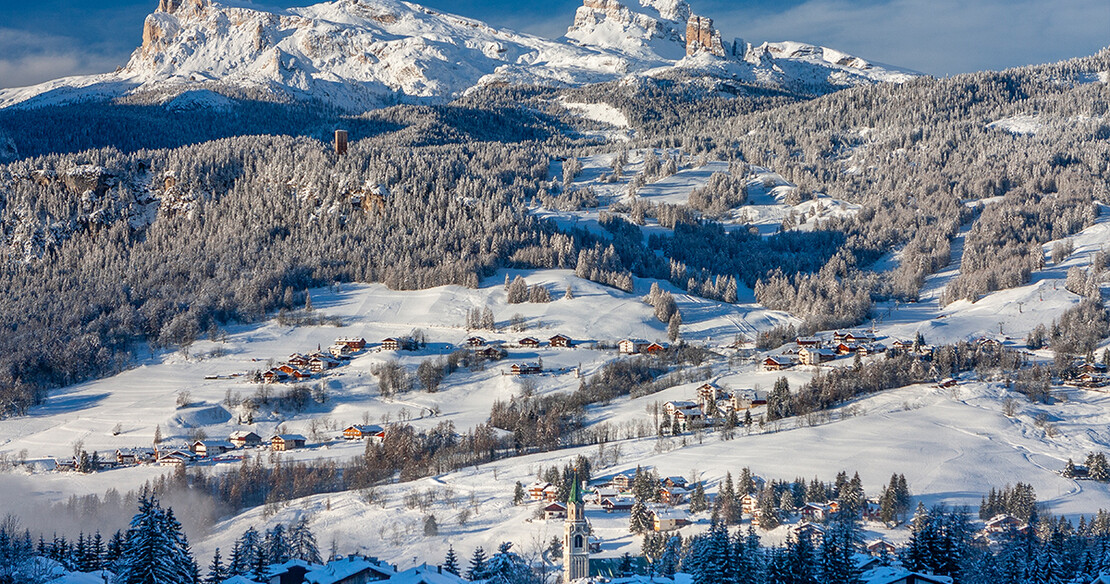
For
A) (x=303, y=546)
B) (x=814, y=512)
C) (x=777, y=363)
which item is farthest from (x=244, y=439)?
(x=814, y=512)

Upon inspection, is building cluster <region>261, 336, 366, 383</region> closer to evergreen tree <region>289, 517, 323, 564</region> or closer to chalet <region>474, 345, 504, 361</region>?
chalet <region>474, 345, 504, 361</region>

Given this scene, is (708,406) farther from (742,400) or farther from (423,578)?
(423,578)

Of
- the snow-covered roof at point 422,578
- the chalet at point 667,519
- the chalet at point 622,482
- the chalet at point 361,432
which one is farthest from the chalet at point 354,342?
the snow-covered roof at point 422,578

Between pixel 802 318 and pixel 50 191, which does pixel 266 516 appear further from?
pixel 50 191

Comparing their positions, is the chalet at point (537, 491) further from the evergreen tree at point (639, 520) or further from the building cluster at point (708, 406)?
the building cluster at point (708, 406)

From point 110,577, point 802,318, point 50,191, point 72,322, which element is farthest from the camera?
point 50,191

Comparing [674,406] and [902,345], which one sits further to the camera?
[902,345]

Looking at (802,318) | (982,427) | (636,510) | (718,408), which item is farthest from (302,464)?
(802,318)
